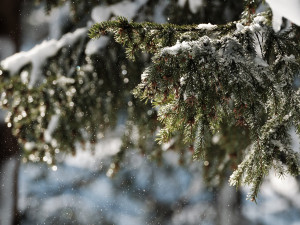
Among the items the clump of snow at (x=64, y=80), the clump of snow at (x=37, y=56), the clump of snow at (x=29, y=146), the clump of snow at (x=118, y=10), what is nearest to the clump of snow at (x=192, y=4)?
the clump of snow at (x=118, y=10)

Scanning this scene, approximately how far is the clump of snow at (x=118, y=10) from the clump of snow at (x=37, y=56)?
176mm

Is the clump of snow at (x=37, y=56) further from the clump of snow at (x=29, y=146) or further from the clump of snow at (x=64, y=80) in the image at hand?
the clump of snow at (x=29, y=146)

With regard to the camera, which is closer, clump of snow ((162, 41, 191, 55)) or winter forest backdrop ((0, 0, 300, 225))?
clump of snow ((162, 41, 191, 55))

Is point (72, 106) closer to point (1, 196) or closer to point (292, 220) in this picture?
point (1, 196)

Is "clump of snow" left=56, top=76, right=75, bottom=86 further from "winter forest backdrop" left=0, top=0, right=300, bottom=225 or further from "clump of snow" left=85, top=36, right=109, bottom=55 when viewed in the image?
"clump of snow" left=85, top=36, right=109, bottom=55

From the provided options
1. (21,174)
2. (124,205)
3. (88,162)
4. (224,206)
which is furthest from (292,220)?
(21,174)

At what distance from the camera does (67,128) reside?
2.79 meters

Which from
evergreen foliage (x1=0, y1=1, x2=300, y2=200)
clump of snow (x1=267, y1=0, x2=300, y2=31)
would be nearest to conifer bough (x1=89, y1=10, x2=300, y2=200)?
evergreen foliage (x1=0, y1=1, x2=300, y2=200)

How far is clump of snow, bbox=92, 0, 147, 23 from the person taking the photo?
2639 mm

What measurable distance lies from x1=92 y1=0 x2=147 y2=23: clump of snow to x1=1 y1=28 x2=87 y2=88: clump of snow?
176mm

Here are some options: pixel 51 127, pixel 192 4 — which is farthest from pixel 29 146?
pixel 192 4

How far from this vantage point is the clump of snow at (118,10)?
2639 millimetres

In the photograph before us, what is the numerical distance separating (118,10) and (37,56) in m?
0.77

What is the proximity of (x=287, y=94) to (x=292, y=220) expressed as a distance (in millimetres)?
A: 5405
